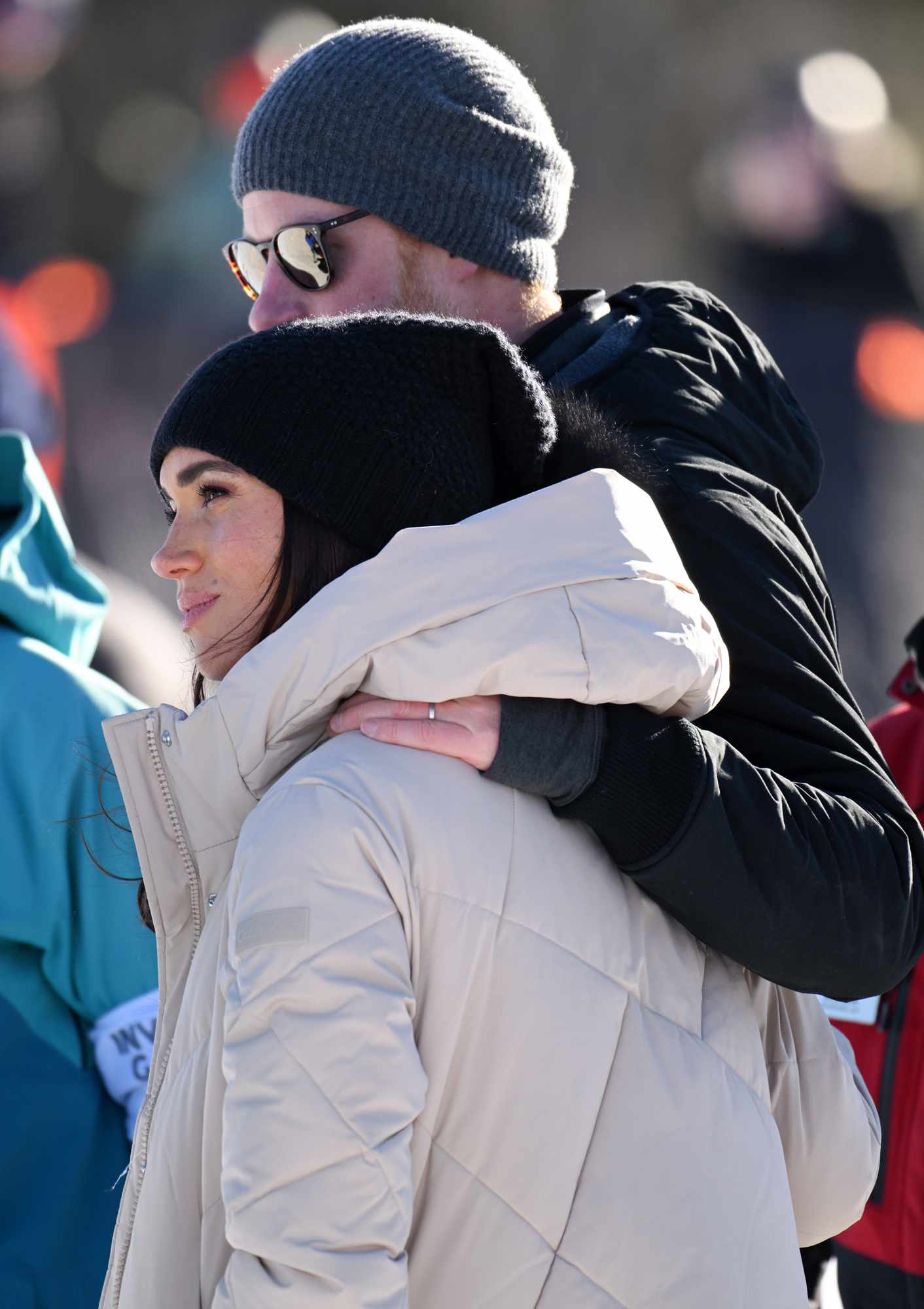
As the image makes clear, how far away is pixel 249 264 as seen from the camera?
182 centimetres

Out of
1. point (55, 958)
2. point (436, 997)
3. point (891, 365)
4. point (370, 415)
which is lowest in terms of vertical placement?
point (55, 958)

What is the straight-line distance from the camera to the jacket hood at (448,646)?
111 centimetres

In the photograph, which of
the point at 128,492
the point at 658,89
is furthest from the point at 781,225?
the point at 128,492

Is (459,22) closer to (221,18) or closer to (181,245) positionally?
(221,18)

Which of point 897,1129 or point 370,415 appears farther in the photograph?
point 897,1129

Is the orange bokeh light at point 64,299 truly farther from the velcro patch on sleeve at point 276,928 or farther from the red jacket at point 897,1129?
the velcro patch on sleeve at point 276,928

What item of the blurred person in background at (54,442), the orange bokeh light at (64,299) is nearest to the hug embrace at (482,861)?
the blurred person in background at (54,442)

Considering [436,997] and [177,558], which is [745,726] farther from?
[177,558]

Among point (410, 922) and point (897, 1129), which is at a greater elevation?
point (410, 922)

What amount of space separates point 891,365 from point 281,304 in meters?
2.50

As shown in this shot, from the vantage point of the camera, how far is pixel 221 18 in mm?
3508

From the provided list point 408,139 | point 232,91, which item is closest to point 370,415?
point 408,139

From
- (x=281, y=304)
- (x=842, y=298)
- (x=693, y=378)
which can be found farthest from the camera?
(x=842, y=298)

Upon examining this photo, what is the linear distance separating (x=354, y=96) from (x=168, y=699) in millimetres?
1623
